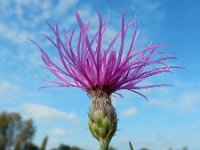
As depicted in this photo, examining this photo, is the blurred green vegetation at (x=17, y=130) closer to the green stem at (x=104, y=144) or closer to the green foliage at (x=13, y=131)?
the green foliage at (x=13, y=131)

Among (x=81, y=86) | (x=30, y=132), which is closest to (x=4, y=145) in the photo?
(x=30, y=132)

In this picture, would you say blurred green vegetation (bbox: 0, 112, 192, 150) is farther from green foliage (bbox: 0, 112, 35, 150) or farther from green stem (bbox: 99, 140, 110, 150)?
green stem (bbox: 99, 140, 110, 150)

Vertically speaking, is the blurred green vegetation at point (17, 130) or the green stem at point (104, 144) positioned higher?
the blurred green vegetation at point (17, 130)

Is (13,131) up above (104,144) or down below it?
above

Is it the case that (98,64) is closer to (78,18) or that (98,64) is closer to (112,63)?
(112,63)

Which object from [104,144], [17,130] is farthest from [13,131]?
[104,144]

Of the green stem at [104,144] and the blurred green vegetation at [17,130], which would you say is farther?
the blurred green vegetation at [17,130]

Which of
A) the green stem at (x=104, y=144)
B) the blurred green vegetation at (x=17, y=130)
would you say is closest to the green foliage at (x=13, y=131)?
the blurred green vegetation at (x=17, y=130)

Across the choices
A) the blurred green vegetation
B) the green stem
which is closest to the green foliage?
the blurred green vegetation

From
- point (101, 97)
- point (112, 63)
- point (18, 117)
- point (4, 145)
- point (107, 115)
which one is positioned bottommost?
point (107, 115)

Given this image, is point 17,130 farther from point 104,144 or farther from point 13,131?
point 104,144

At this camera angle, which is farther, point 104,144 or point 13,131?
point 13,131
